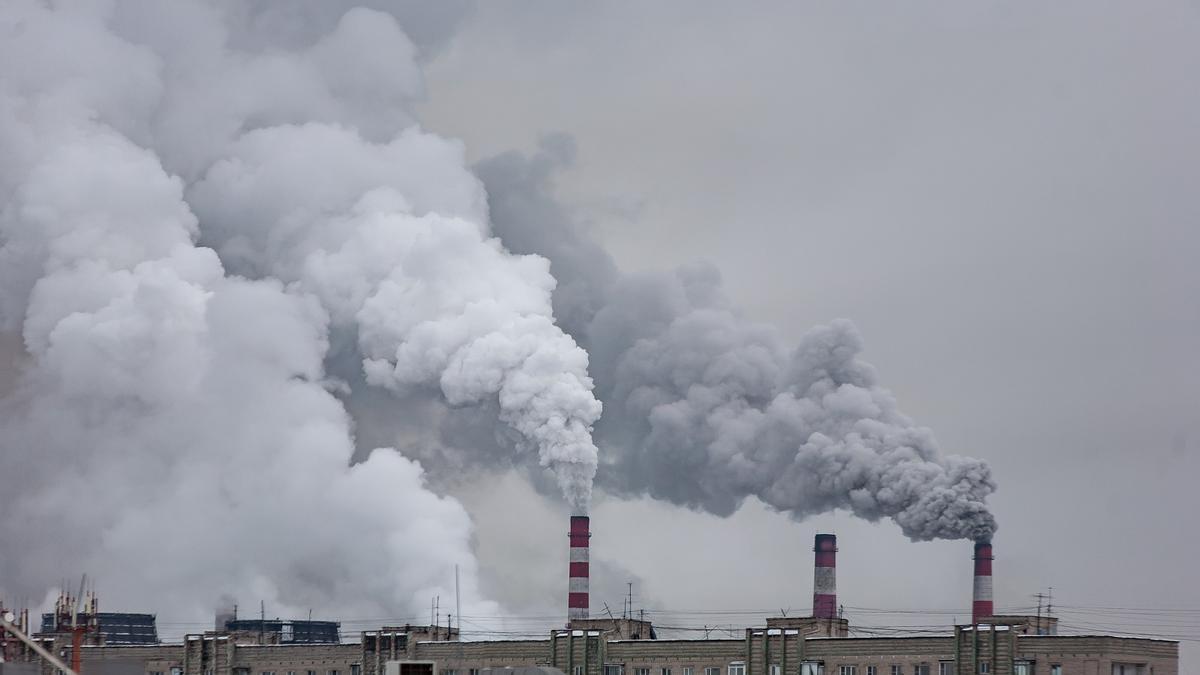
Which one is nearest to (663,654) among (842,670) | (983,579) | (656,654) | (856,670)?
(656,654)

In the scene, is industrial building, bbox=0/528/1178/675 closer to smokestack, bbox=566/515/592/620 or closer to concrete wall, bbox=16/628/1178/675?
concrete wall, bbox=16/628/1178/675

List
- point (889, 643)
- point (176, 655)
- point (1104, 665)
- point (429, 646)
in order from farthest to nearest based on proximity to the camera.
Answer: point (176, 655)
point (429, 646)
point (889, 643)
point (1104, 665)

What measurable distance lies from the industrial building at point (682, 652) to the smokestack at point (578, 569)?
14296 millimetres

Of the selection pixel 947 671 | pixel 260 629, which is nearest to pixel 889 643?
pixel 947 671

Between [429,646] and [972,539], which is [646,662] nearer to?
[429,646]

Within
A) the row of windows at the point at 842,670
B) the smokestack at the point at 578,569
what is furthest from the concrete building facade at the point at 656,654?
the smokestack at the point at 578,569

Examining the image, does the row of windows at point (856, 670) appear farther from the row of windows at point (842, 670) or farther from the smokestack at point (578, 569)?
the smokestack at point (578, 569)

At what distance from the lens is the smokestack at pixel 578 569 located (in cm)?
12206

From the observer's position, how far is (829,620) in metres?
92.5

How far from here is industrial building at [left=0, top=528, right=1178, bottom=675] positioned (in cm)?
8175

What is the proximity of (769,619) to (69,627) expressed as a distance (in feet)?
156

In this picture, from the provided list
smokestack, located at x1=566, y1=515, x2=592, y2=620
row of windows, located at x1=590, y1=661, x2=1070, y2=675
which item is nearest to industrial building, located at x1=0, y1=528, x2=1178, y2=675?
row of windows, located at x1=590, y1=661, x2=1070, y2=675

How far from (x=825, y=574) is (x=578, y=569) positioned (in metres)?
15.1

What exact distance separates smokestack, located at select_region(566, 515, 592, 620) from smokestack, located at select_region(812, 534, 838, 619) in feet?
45.6
